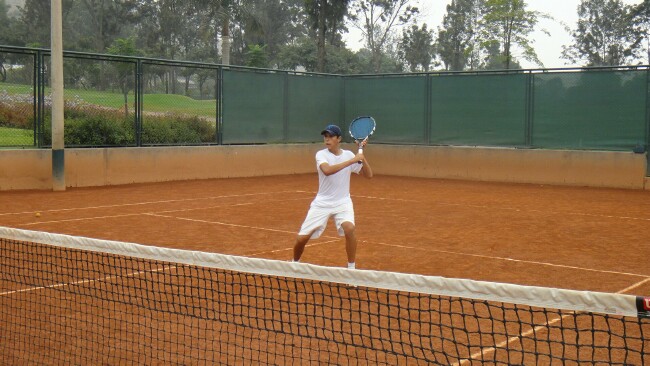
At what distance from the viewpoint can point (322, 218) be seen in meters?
8.15

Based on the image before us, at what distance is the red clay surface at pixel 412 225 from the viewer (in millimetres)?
9367

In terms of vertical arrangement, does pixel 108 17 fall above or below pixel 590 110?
above

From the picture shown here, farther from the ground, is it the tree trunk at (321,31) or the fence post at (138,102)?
the tree trunk at (321,31)

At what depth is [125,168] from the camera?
750 inches


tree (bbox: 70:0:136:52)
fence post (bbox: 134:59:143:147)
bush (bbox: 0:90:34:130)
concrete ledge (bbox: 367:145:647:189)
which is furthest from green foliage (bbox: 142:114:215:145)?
tree (bbox: 70:0:136:52)

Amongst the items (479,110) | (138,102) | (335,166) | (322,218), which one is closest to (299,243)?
(322,218)

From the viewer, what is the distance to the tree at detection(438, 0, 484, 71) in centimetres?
6041

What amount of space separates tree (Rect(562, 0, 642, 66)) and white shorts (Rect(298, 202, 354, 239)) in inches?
2143

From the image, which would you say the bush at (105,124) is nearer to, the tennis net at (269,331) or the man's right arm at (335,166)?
the tennis net at (269,331)

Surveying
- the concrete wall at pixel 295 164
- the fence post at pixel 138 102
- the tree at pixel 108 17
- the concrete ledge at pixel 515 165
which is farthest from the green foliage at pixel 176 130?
the tree at pixel 108 17

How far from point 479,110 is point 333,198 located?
49.8ft

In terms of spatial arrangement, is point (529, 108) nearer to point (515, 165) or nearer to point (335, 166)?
point (515, 165)

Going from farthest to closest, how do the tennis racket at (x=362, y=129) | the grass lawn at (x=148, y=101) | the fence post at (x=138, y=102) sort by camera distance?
1. the fence post at (x=138, y=102)
2. the grass lawn at (x=148, y=101)
3. the tennis racket at (x=362, y=129)

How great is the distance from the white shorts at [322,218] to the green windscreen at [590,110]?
13.9 metres
